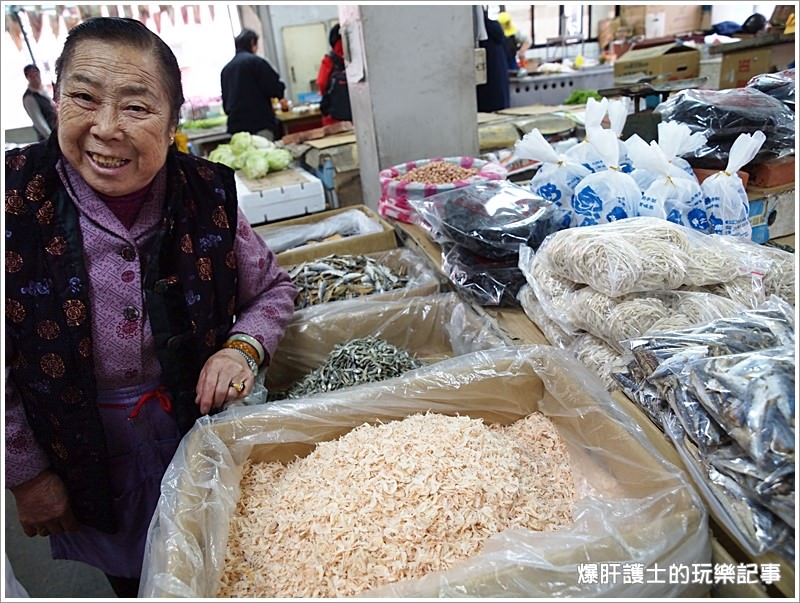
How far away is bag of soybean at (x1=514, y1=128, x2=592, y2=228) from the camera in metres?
1.85

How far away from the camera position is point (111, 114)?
114 centimetres

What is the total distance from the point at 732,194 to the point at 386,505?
1246mm

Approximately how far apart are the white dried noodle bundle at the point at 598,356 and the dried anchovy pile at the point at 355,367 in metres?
0.52

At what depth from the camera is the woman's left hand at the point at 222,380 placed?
1330 millimetres

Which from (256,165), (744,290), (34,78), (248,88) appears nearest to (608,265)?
(744,290)

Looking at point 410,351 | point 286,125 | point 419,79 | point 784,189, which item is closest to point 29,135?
point 286,125

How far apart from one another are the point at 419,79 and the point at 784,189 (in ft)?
5.25

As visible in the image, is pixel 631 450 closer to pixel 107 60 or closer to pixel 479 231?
pixel 479 231

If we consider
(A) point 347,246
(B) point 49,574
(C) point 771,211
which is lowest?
(B) point 49,574

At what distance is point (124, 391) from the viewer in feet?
4.39

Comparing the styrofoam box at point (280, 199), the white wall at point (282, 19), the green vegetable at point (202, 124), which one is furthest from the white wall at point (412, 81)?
the white wall at point (282, 19)

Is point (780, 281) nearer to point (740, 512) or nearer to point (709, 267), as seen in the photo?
point (709, 267)

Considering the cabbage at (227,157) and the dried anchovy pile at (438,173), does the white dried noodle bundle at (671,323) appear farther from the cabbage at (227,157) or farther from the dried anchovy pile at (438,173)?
the cabbage at (227,157)

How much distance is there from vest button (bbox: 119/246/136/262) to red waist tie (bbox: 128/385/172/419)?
324 millimetres
